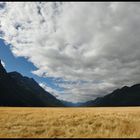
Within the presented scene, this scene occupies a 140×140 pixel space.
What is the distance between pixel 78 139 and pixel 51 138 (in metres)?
2.16

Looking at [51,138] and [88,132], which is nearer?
[51,138]

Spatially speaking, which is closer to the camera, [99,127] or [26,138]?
[26,138]

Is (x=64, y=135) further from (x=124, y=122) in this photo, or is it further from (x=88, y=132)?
(x=124, y=122)

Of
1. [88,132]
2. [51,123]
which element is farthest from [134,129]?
[51,123]

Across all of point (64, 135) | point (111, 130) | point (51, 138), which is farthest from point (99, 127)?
point (51, 138)

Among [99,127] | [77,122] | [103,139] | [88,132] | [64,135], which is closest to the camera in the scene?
[103,139]

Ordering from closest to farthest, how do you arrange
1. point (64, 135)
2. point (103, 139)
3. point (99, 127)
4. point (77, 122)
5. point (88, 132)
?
point (103, 139), point (64, 135), point (88, 132), point (99, 127), point (77, 122)

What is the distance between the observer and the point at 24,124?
989 inches

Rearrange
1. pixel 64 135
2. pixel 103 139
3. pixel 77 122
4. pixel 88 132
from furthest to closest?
pixel 77 122, pixel 88 132, pixel 64 135, pixel 103 139

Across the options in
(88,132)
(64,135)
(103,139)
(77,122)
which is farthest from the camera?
(77,122)

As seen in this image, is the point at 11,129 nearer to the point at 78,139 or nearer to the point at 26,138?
the point at 26,138

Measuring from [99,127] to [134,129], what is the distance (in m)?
3.32

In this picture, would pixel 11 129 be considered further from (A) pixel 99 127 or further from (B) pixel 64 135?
(A) pixel 99 127

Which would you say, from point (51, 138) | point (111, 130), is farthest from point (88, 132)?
point (51, 138)
